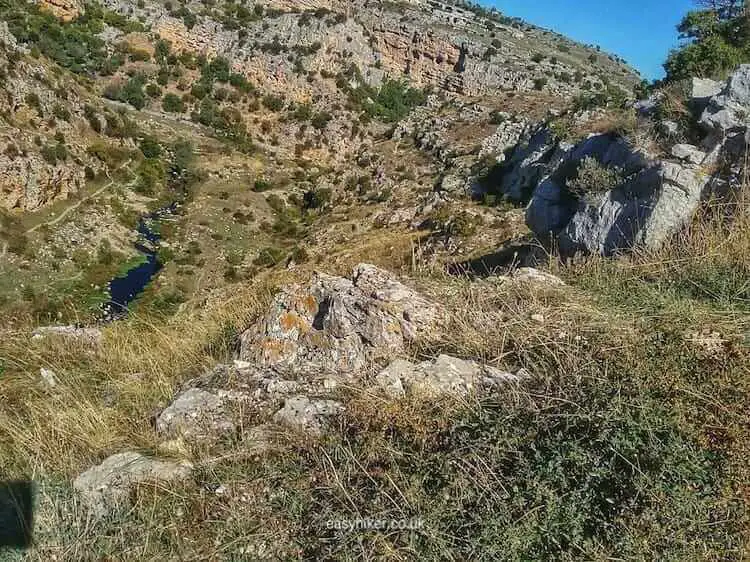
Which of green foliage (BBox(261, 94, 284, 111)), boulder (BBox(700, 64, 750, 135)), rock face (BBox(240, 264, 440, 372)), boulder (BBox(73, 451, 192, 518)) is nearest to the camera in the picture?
boulder (BBox(73, 451, 192, 518))

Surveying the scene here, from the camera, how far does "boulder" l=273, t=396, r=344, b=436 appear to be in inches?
121

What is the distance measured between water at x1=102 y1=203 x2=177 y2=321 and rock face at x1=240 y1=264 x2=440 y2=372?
17.5 metres

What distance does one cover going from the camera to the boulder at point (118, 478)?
2.76 metres

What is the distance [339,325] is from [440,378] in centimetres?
128

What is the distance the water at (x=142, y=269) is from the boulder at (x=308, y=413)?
18.8 m

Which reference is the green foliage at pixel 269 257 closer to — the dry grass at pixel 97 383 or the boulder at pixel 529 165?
the boulder at pixel 529 165

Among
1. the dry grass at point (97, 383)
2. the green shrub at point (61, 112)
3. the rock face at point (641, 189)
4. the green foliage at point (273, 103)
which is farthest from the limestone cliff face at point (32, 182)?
the rock face at point (641, 189)

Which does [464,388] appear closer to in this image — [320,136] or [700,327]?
[700,327]

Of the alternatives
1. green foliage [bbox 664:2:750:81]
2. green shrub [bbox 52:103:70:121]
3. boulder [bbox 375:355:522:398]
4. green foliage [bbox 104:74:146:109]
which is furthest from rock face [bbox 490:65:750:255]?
green foliage [bbox 104:74:146:109]

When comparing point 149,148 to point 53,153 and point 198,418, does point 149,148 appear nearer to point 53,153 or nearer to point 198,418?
point 53,153

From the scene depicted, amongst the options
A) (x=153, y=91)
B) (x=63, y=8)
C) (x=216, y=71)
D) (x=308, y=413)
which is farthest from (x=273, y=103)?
(x=308, y=413)

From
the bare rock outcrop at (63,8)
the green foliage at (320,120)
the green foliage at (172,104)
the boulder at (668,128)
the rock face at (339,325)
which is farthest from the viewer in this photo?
the bare rock outcrop at (63,8)

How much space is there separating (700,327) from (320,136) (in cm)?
4730

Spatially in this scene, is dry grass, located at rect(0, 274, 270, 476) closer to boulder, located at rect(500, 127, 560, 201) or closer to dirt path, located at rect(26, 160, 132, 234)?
boulder, located at rect(500, 127, 560, 201)
